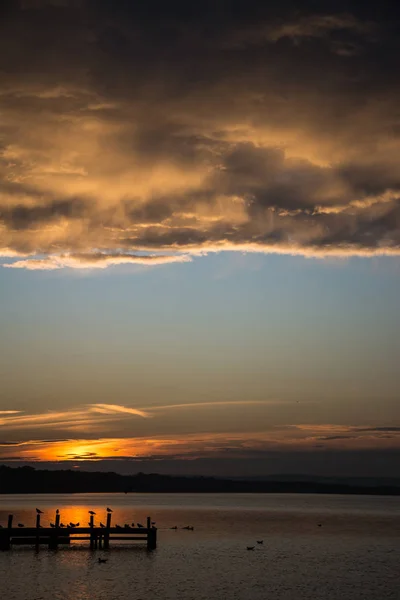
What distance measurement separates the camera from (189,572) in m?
66.9

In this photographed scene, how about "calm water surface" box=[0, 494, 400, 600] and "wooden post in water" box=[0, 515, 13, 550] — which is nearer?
"calm water surface" box=[0, 494, 400, 600]

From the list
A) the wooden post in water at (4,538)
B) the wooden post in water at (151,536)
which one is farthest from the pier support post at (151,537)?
the wooden post in water at (4,538)

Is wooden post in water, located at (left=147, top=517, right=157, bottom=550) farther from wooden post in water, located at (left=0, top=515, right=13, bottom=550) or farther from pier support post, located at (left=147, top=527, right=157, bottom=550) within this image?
wooden post in water, located at (left=0, top=515, right=13, bottom=550)

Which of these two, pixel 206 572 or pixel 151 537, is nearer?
pixel 206 572

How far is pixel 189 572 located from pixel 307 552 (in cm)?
2520

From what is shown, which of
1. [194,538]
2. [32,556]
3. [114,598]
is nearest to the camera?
[114,598]

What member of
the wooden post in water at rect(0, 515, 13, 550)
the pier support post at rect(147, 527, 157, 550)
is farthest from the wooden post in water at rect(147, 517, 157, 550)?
the wooden post in water at rect(0, 515, 13, 550)

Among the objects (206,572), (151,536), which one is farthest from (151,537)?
(206,572)

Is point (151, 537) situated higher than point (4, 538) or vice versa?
point (4, 538)

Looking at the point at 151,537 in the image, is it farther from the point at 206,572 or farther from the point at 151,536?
the point at 206,572

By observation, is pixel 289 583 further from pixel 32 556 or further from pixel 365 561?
pixel 32 556

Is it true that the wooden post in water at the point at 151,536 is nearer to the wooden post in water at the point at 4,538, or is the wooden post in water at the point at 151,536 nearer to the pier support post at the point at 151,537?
the pier support post at the point at 151,537

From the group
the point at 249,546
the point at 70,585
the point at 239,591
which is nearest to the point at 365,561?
the point at 249,546

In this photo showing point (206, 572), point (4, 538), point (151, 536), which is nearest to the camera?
point (206, 572)
